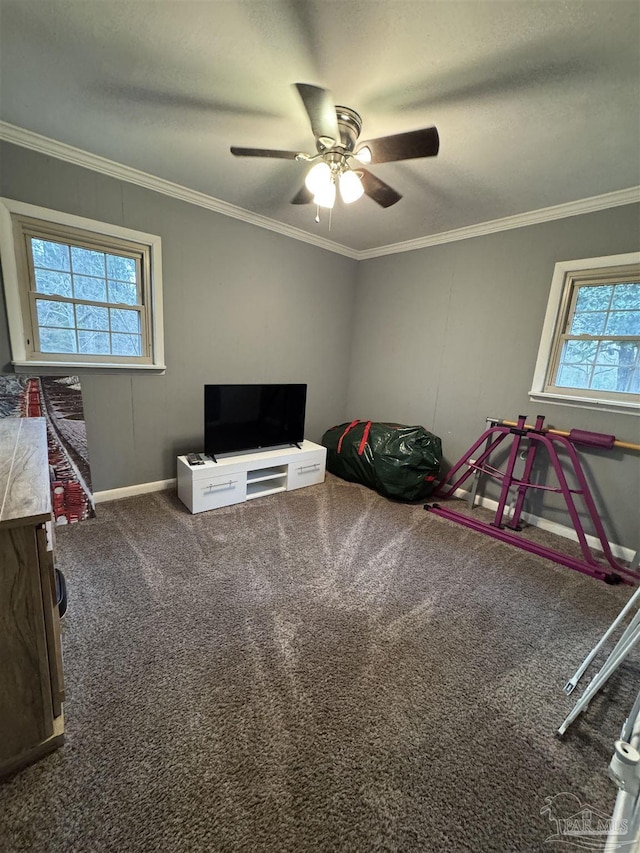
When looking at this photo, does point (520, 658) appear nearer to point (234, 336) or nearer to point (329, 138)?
point (329, 138)

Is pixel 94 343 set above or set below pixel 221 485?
above

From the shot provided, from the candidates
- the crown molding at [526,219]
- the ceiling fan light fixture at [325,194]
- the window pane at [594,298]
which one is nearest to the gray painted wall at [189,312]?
the crown molding at [526,219]

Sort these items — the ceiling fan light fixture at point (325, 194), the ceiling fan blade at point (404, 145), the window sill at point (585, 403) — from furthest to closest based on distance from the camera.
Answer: the window sill at point (585, 403) < the ceiling fan light fixture at point (325, 194) < the ceiling fan blade at point (404, 145)

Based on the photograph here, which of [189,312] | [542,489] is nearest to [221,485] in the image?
[189,312]

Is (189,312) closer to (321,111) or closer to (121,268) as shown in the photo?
(121,268)

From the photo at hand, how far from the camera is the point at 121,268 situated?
2.67 meters

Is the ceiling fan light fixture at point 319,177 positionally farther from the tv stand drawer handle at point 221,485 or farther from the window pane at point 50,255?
the tv stand drawer handle at point 221,485

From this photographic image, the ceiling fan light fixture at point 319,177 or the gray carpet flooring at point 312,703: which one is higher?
the ceiling fan light fixture at point 319,177

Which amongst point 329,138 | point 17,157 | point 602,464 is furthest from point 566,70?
point 17,157

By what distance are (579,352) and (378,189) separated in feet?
6.74

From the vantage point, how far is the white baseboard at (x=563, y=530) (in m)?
2.51

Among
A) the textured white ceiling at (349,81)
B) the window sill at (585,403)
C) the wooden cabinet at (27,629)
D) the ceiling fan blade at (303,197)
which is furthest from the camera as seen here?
the window sill at (585,403)

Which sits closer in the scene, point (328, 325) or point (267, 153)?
point (267, 153)

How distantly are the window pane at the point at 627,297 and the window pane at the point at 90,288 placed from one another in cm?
392
